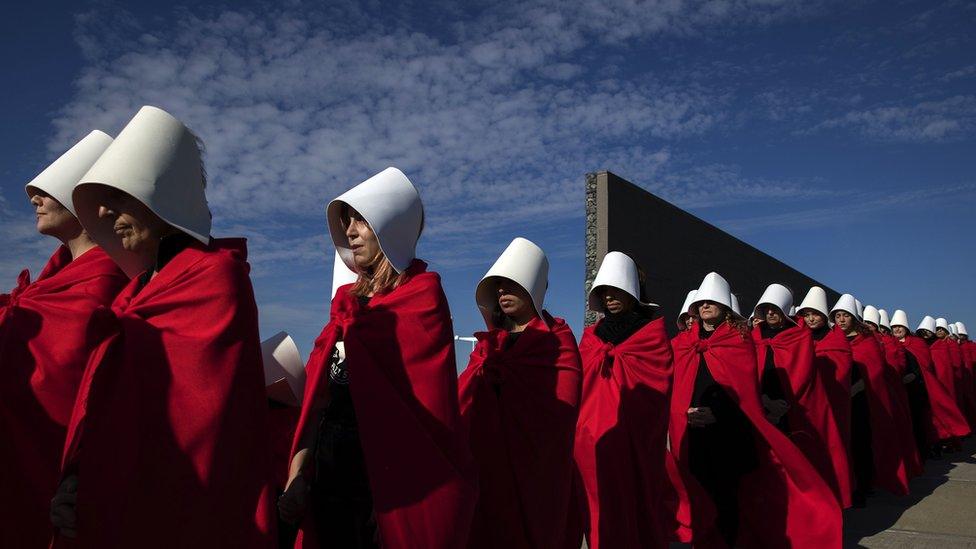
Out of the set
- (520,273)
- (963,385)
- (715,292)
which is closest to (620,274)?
(520,273)

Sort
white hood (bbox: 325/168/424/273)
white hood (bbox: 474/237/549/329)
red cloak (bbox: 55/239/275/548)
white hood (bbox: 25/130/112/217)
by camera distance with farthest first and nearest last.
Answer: white hood (bbox: 474/237/549/329)
white hood (bbox: 25/130/112/217)
white hood (bbox: 325/168/424/273)
red cloak (bbox: 55/239/275/548)

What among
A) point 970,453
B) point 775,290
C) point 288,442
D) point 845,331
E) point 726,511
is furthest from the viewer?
point 970,453

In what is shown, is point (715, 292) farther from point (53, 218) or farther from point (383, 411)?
point (53, 218)

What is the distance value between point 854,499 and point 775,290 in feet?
8.67

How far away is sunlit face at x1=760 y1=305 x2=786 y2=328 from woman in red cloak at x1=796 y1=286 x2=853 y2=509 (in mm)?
638

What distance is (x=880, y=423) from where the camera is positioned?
9.92m

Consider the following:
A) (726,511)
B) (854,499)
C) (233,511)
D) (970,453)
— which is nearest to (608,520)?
(726,511)

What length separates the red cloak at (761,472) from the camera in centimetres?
617

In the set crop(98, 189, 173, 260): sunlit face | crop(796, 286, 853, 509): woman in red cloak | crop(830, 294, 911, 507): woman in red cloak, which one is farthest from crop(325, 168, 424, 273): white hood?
crop(830, 294, 911, 507): woman in red cloak

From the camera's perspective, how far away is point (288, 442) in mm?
3789

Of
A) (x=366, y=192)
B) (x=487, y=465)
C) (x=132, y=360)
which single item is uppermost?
(x=366, y=192)

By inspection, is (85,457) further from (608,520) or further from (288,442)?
(608,520)

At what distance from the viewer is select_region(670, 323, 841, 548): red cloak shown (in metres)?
6.17

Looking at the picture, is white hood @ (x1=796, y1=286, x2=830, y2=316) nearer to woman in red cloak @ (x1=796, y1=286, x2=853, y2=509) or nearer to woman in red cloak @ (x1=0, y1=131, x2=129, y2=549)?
woman in red cloak @ (x1=796, y1=286, x2=853, y2=509)
